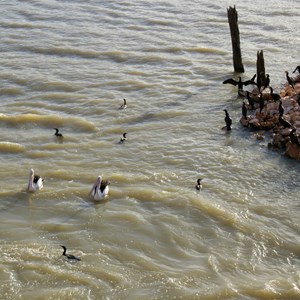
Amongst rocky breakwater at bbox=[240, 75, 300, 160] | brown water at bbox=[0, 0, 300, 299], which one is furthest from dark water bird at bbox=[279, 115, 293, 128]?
brown water at bbox=[0, 0, 300, 299]

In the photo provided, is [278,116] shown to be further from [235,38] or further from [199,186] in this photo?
[235,38]

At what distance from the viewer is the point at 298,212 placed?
11.7m

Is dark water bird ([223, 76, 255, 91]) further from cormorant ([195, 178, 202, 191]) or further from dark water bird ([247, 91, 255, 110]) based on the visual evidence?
cormorant ([195, 178, 202, 191])

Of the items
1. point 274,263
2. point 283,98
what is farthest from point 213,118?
point 274,263

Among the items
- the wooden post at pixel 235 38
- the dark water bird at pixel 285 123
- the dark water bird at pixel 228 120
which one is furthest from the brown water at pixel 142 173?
the dark water bird at pixel 285 123

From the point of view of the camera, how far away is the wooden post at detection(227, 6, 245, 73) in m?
18.5

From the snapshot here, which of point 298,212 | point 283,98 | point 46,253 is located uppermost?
point 283,98

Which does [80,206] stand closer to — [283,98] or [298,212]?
[298,212]

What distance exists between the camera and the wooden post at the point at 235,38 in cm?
1855

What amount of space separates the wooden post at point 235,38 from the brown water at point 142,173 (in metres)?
0.43

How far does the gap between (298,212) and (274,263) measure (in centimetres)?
183

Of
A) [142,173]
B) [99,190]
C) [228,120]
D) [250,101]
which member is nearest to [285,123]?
[228,120]

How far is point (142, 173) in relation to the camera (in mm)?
13266

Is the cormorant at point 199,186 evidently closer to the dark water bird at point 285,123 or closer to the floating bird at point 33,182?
the dark water bird at point 285,123
